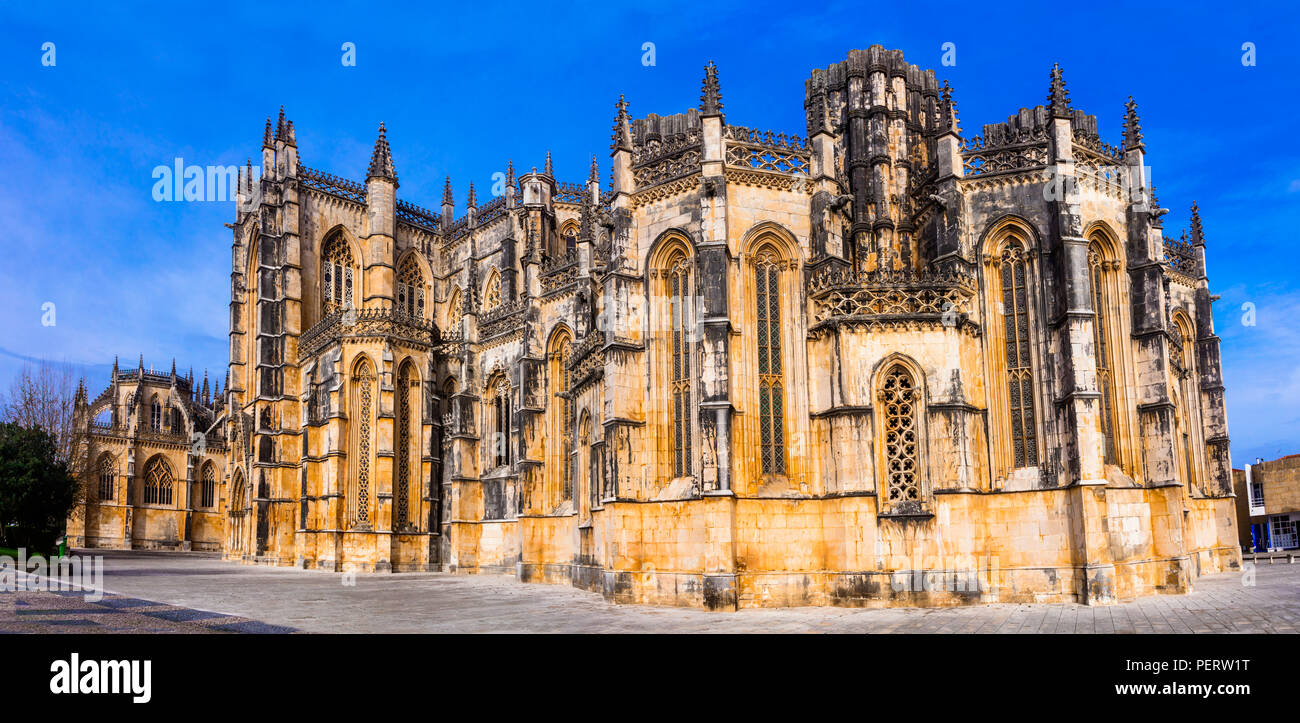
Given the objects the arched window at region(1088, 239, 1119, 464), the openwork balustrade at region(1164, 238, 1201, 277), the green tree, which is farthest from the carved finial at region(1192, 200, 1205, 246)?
the green tree

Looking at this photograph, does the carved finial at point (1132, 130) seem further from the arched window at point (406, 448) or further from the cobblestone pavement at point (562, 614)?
the arched window at point (406, 448)

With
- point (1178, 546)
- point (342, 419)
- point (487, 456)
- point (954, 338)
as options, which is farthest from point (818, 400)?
point (342, 419)

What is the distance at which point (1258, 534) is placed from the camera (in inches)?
2212

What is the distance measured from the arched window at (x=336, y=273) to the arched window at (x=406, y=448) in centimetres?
1087

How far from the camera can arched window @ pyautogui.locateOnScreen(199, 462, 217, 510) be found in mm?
71125

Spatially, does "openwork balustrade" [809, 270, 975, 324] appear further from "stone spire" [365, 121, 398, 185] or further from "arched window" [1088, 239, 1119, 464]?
"stone spire" [365, 121, 398, 185]

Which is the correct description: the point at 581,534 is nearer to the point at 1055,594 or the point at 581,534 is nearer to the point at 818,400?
the point at 818,400

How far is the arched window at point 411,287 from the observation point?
52.4m

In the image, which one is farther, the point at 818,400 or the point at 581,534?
the point at 581,534

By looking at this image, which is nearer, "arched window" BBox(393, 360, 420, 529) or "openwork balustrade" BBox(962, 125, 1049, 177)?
"openwork balustrade" BBox(962, 125, 1049, 177)

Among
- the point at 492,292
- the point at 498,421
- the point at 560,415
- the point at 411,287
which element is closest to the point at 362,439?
the point at 498,421

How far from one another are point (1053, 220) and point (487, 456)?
976 inches

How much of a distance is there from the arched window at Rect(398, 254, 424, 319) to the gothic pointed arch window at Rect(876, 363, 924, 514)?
37.2m

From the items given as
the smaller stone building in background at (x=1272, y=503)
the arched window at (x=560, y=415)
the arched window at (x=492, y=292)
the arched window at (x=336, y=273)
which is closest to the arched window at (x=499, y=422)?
the arched window at (x=560, y=415)
